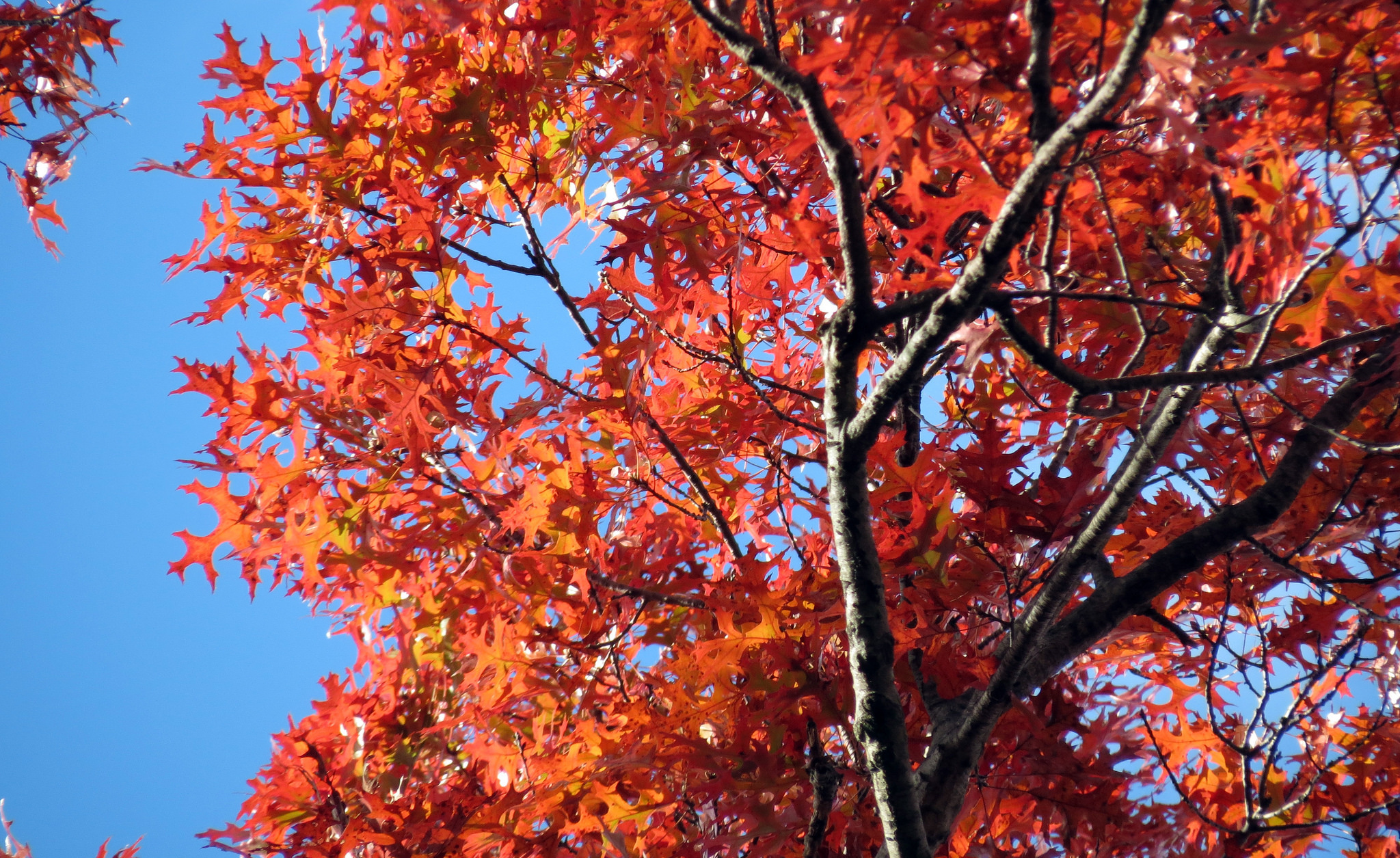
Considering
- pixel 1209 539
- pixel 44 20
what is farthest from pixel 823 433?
pixel 44 20

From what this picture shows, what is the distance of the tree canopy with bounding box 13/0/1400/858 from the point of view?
1.29m

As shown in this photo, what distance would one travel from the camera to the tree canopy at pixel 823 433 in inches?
50.9

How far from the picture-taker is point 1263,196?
125cm

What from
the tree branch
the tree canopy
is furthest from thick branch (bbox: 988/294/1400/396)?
the tree branch

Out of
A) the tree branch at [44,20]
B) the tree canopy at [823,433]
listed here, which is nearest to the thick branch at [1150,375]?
the tree canopy at [823,433]

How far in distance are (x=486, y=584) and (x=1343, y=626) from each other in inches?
86.1

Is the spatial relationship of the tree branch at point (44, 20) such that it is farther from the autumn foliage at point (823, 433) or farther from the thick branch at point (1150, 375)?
the thick branch at point (1150, 375)

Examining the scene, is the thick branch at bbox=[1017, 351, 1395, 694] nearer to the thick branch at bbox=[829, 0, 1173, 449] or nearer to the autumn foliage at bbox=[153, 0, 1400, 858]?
the autumn foliage at bbox=[153, 0, 1400, 858]

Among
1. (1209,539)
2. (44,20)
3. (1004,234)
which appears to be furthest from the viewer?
(44,20)

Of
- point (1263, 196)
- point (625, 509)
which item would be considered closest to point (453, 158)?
point (625, 509)

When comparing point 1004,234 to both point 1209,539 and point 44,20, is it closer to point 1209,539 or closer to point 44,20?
point 1209,539

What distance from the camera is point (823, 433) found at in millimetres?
1929

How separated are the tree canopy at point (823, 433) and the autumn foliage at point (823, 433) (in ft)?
0.04

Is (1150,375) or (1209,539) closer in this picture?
(1150,375)
